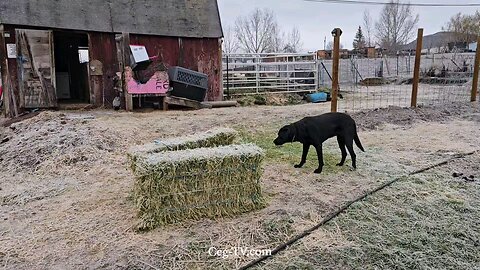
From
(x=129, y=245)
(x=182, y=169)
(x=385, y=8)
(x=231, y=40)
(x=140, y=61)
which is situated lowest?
(x=129, y=245)

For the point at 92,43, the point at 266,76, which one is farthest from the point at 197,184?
the point at 266,76

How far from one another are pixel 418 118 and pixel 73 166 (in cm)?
652

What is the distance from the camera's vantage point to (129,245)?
8.80ft

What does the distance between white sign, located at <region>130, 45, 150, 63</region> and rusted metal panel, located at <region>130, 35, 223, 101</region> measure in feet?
1.25

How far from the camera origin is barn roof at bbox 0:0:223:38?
895cm

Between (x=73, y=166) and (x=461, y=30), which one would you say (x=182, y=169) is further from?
(x=461, y=30)

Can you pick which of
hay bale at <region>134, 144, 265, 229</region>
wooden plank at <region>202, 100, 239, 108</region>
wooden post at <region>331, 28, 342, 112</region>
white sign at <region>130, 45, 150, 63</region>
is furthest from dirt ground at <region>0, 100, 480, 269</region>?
wooden plank at <region>202, 100, 239, 108</region>

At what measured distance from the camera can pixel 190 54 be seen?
11.0 metres

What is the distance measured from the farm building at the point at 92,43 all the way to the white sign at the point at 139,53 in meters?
→ 0.21

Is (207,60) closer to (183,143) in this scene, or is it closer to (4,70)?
(4,70)

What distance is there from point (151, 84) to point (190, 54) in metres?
2.10

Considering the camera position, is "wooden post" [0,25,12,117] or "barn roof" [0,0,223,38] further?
"barn roof" [0,0,223,38]

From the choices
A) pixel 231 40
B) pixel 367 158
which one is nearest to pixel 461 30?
pixel 231 40

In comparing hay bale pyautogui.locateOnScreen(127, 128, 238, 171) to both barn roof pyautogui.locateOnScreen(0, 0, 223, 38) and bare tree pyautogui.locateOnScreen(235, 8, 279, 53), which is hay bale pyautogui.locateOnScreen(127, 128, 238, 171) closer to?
barn roof pyautogui.locateOnScreen(0, 0, 223, 38)
